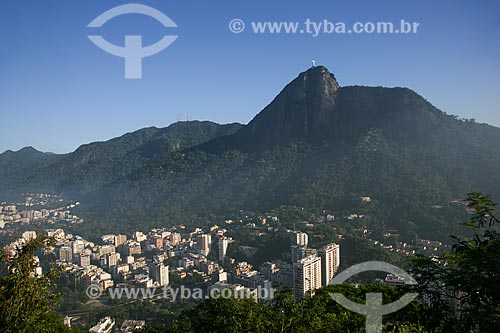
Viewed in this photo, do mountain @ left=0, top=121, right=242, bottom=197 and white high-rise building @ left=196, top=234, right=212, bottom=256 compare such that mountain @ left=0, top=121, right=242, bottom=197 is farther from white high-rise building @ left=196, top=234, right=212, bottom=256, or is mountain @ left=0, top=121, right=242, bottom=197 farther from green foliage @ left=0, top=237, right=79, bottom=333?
green foliage @ left=0, top=237, right=79, bottom=333

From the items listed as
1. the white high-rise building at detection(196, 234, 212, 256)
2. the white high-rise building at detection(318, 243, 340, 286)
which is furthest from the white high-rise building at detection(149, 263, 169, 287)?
the white high-rise building at detection(318, 243, 340, 286)

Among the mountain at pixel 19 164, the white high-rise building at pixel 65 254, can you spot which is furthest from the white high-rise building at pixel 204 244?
the mountain at pixel 19 164

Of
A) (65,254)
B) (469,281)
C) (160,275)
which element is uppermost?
(469,281)

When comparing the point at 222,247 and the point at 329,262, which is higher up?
the point at 329,262

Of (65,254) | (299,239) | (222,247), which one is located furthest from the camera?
(222,247)

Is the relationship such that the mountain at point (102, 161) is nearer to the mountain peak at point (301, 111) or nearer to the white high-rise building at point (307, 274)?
the mountain peak at point (301, 111)

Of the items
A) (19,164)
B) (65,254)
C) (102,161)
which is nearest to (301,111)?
(65,254)

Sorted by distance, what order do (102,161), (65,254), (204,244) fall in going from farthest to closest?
(102,161), (204,244), (65,254)

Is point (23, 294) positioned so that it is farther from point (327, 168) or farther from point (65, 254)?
point (327, 168)
